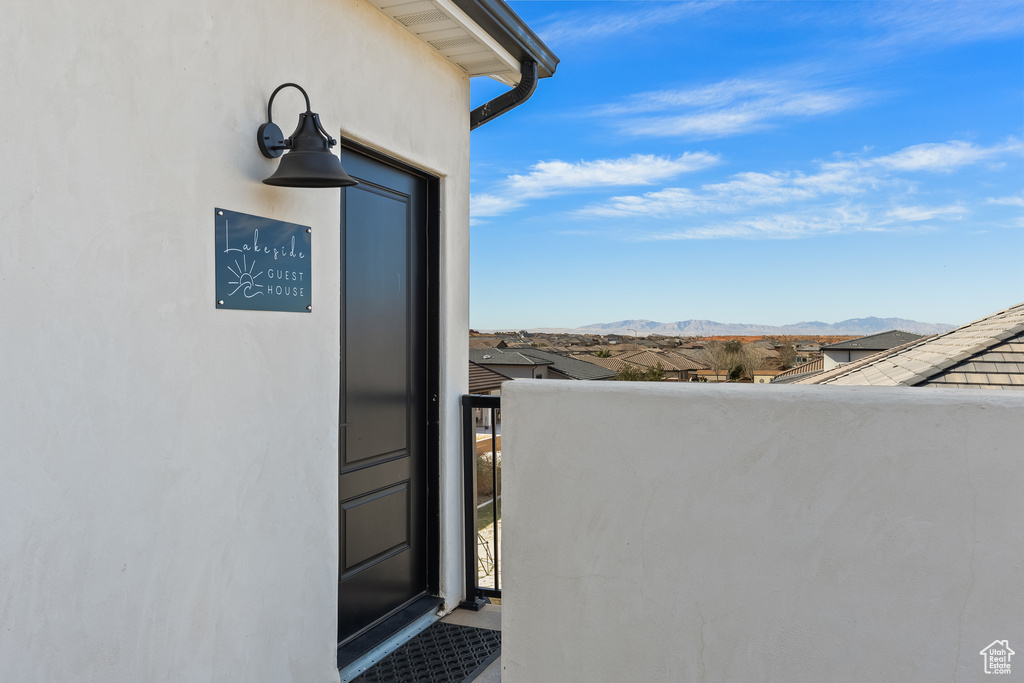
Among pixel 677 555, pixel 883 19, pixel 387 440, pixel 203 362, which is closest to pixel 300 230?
pixel 203 362

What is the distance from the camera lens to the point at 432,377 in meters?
3.03

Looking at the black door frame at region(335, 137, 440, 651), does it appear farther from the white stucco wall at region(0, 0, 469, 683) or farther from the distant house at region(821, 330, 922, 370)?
the distant house at region(821, 330, 922, 370)

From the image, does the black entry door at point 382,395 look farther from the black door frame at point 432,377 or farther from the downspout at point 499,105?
the downspout at point 499,105

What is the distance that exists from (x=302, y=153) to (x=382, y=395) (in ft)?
3.76

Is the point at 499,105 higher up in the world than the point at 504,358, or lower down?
higher up

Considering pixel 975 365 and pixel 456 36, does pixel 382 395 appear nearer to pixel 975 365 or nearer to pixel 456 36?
pixel 456 36

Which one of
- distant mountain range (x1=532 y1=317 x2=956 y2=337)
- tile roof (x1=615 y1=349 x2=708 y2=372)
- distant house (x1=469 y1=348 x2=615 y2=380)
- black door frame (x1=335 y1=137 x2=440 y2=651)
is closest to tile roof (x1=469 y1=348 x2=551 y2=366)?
distant house (x1=469 y1=348 x2=615 y2=380)

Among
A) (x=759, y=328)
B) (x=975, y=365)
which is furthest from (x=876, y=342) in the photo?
(x=975, y=365)

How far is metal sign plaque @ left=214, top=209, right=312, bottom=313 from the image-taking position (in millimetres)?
1823

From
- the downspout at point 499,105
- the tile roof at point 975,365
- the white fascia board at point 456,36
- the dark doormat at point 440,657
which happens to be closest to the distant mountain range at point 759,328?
the tile roof at point 975,365

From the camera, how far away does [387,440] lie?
2715 mm

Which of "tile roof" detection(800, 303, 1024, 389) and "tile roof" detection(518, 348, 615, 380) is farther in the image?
"tile roof" detection(518, 348, 615, 380)

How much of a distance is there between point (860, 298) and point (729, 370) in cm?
693

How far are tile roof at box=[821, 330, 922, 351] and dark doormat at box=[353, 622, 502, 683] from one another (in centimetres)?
2144
